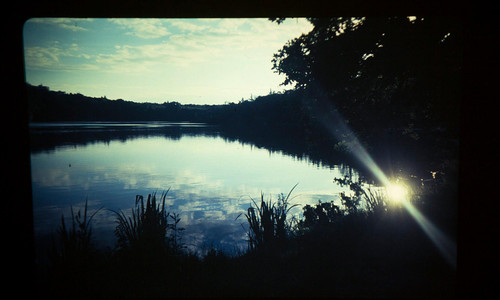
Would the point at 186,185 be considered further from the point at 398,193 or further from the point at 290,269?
the point at 290,269

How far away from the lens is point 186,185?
16.0m

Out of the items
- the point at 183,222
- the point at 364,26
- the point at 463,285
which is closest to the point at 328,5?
the point at 463,285

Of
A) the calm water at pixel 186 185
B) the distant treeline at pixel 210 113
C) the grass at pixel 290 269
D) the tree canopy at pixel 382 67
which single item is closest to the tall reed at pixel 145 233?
the grass at pixel 290 269

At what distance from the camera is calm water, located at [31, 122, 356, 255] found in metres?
9.00

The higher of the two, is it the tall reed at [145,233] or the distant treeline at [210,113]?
the distant treeline at [210,113]

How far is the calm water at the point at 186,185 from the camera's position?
29.5 feet

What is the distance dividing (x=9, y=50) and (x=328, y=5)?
2460 millimetres

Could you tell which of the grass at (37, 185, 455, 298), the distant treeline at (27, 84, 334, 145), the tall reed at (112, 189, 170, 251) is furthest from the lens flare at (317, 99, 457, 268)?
the distant treeline at (27, 84, 334, 145)

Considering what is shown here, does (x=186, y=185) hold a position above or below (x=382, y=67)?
below

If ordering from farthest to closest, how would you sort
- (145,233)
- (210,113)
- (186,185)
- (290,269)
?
1. (210,113)
2. (186,185)
3. (145,233)
4. (290,269)

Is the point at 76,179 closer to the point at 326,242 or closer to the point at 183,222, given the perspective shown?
the point at 183,222

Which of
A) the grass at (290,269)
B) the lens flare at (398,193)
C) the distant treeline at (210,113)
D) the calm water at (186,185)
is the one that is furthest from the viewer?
the distant treeline at (210,113)

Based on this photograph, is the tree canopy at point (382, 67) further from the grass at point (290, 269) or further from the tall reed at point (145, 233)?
the tall reed at point (145, 233)

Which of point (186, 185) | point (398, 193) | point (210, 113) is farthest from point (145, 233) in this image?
point (210, 113)
